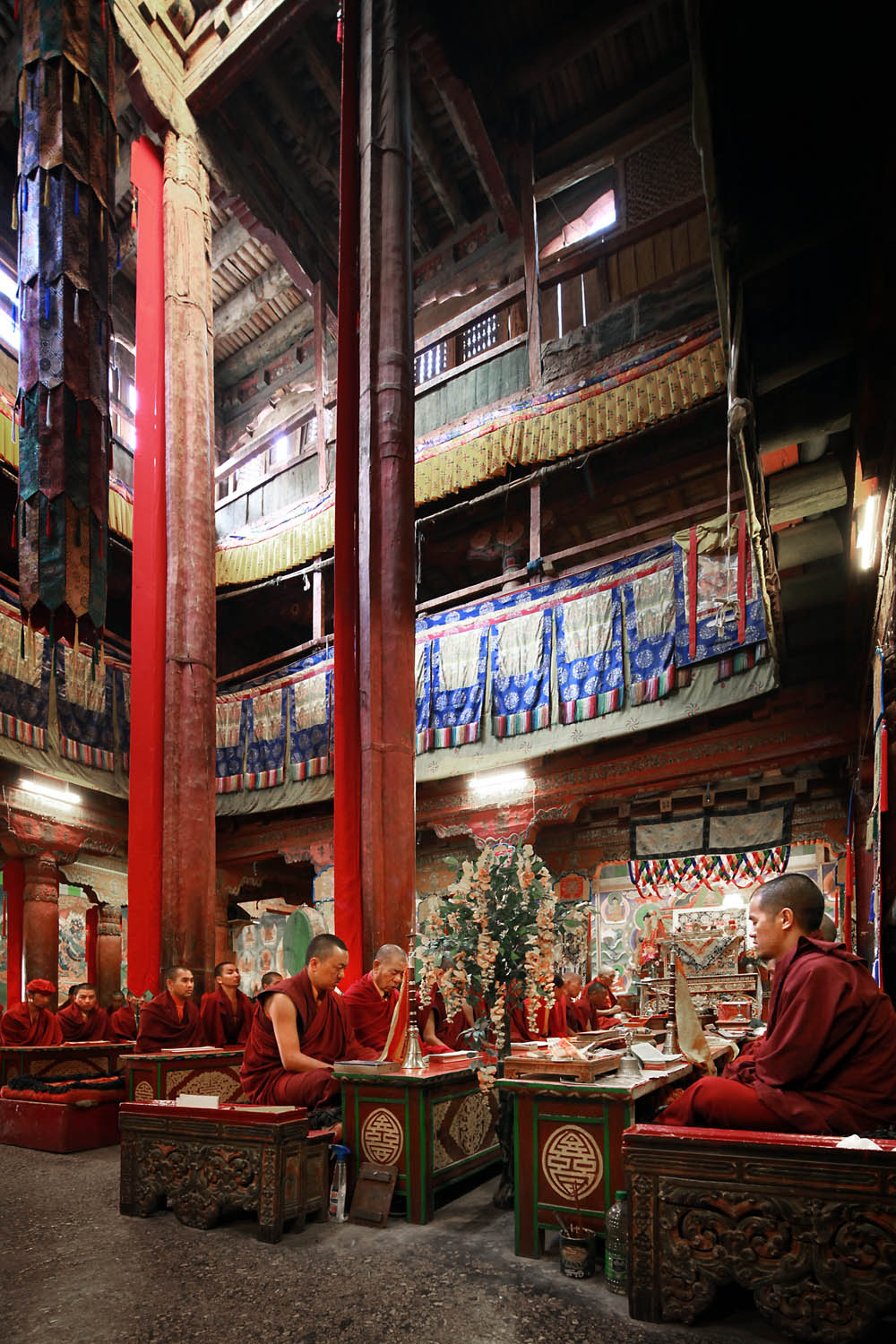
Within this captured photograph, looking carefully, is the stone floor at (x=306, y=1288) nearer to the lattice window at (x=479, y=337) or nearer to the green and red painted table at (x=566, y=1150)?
the green and red painted table at (x=566, y=1150)

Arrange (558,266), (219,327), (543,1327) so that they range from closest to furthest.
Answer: (543,1327) < (558,266) < (219,327)

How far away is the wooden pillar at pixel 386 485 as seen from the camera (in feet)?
20.4

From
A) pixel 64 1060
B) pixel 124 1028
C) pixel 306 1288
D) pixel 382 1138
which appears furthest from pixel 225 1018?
pixel 306 1288

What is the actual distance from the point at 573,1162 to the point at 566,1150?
0.04 metres

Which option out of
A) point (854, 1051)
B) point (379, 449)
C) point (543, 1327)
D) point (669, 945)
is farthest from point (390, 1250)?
point (669, 945)

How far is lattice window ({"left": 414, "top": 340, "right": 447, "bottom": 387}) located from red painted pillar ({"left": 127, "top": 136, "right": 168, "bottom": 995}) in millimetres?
3848

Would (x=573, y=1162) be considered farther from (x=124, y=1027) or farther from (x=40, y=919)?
(x=40, y=919)

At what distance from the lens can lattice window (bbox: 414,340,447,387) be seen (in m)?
11.8

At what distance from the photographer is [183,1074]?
18.7ft

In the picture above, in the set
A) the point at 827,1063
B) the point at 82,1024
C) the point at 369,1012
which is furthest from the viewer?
the point at 82,1024

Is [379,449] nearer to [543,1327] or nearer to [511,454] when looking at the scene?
[511,454]

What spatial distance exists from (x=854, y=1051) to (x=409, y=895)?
4.00 meters

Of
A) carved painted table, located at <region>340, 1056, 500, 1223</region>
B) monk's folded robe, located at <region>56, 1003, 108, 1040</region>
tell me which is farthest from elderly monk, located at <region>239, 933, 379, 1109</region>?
monk's folded robe, located at <region>56, 1003, 108, 1040</region>

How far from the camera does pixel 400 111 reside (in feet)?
25.3
